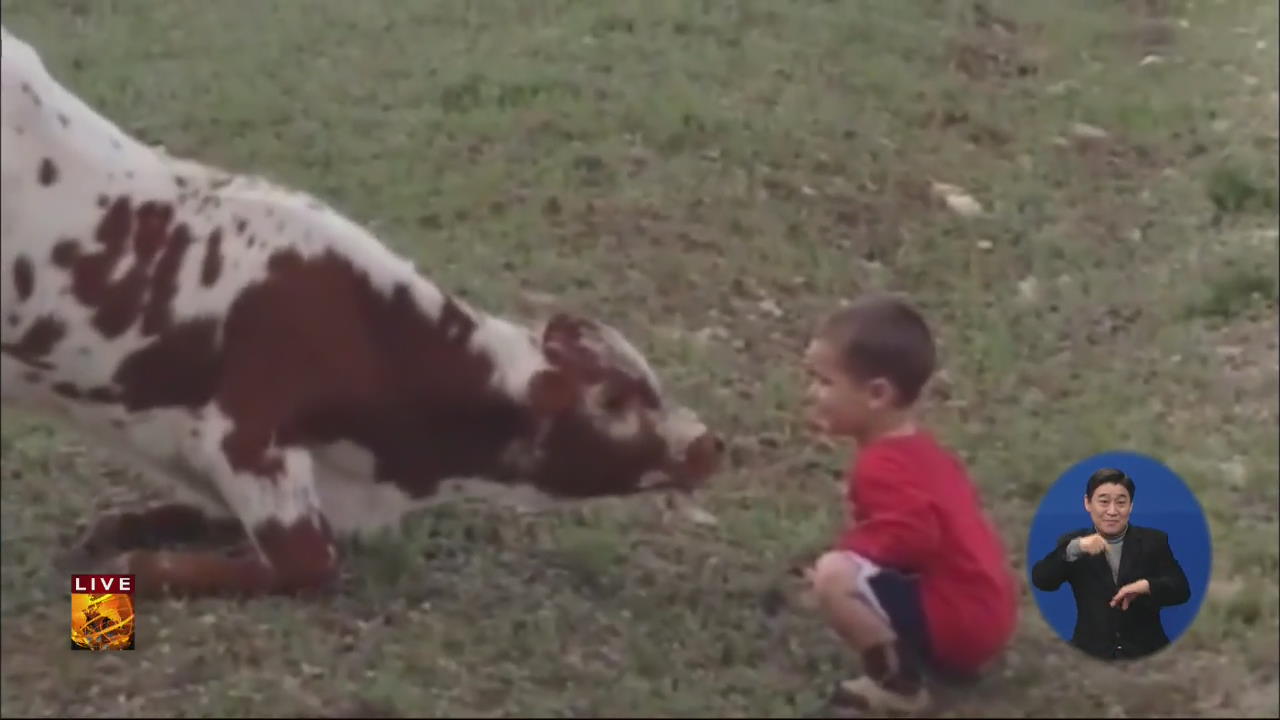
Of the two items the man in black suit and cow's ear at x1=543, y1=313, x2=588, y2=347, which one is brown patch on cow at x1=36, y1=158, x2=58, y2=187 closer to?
cow's ear at x1=543, y1=313, x2=588, y2=347

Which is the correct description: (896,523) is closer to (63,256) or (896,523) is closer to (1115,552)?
(1115,552)

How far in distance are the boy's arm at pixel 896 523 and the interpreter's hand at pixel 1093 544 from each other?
0.50ft

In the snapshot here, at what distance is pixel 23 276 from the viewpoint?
1.37m

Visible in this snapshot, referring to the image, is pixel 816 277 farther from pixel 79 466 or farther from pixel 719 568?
pixel 79 466

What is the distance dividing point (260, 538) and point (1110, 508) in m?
0.74

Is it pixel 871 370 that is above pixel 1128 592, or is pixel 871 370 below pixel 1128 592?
above

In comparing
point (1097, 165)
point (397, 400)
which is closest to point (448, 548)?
point (397, 400)

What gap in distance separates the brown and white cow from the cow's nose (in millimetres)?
54

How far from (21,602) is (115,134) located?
0.43m

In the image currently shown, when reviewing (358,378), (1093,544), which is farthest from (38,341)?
(1093,544)

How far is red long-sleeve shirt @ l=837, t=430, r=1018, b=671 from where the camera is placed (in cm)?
127

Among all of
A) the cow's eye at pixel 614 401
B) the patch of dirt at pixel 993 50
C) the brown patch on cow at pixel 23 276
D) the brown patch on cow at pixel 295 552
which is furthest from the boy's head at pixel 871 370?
the patch of dirt at pixel 993 50

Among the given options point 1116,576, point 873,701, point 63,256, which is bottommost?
point 873,701

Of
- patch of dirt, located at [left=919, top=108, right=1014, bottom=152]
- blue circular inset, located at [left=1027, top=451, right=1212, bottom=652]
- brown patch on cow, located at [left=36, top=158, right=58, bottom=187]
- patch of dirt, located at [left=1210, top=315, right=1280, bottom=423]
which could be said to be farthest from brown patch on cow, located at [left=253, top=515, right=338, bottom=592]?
patch of dirt, located at [left=919, top=108, right=1014, bottom=152]
